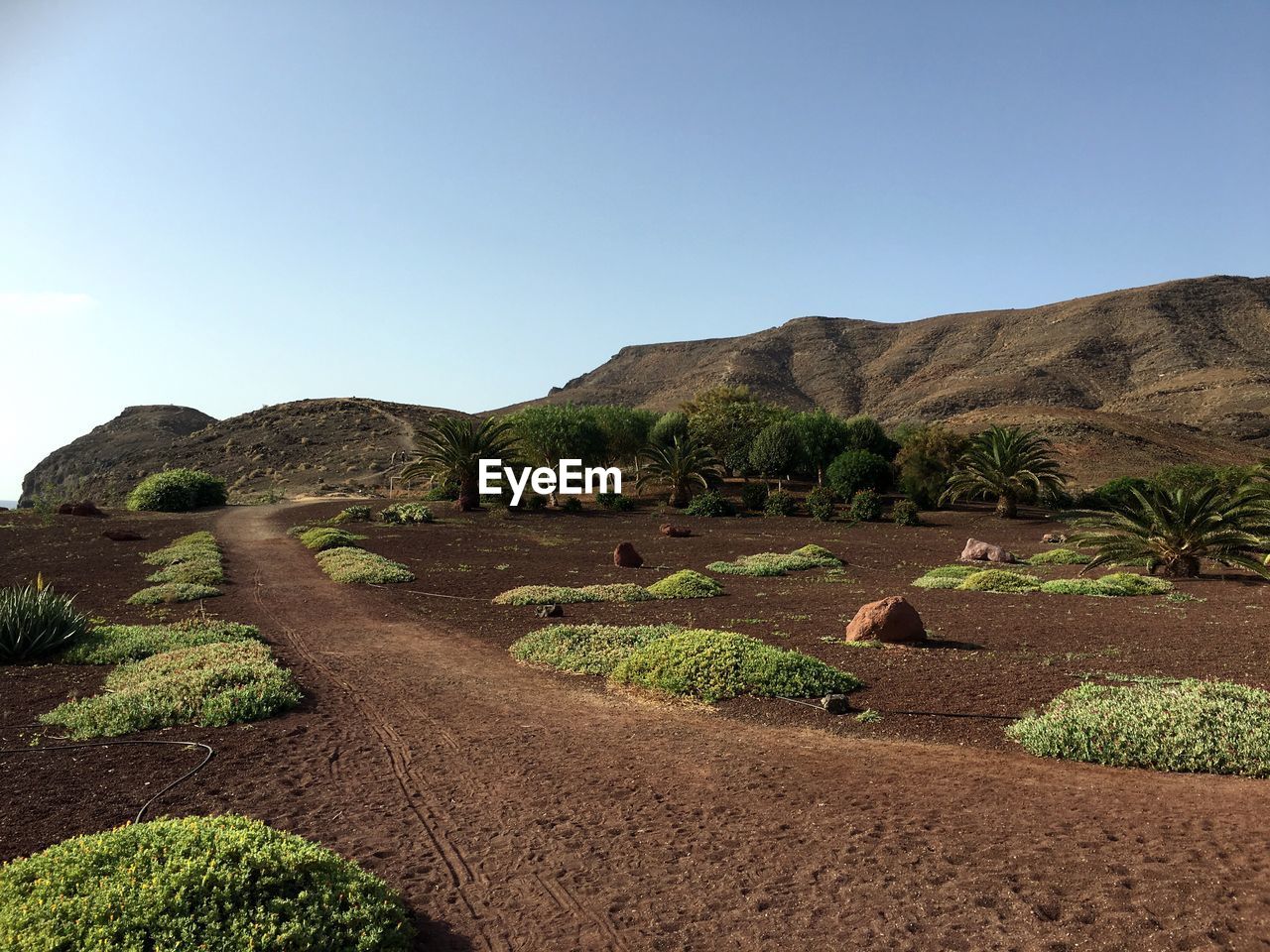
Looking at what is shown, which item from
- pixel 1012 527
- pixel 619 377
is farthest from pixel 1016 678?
pixel 619 377

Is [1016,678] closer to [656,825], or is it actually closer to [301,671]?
[656,825]

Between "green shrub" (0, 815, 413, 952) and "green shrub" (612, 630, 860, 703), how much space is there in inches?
199

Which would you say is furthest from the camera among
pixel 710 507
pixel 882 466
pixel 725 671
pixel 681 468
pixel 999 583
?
pixel 681 468

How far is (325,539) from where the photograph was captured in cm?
2473

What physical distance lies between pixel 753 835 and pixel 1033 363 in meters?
105

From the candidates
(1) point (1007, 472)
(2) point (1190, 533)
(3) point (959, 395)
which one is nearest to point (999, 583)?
(2) point (1190, 533)

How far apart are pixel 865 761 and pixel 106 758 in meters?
6.31

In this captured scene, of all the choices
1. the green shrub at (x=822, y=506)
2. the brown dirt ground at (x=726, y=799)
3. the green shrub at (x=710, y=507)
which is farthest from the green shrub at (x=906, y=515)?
the brown dirt ground at (x=726, y=799)

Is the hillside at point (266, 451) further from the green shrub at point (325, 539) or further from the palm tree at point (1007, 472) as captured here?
the palm tree at point (1007, 472)

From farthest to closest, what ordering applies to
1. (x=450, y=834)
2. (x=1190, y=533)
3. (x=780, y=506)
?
(x=780, y=506), (x=1190, y=533), (x=450, y=834)

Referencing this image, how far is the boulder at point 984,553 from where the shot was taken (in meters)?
23.1

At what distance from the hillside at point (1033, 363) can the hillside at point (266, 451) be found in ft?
148

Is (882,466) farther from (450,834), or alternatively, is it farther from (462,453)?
(450,834)
